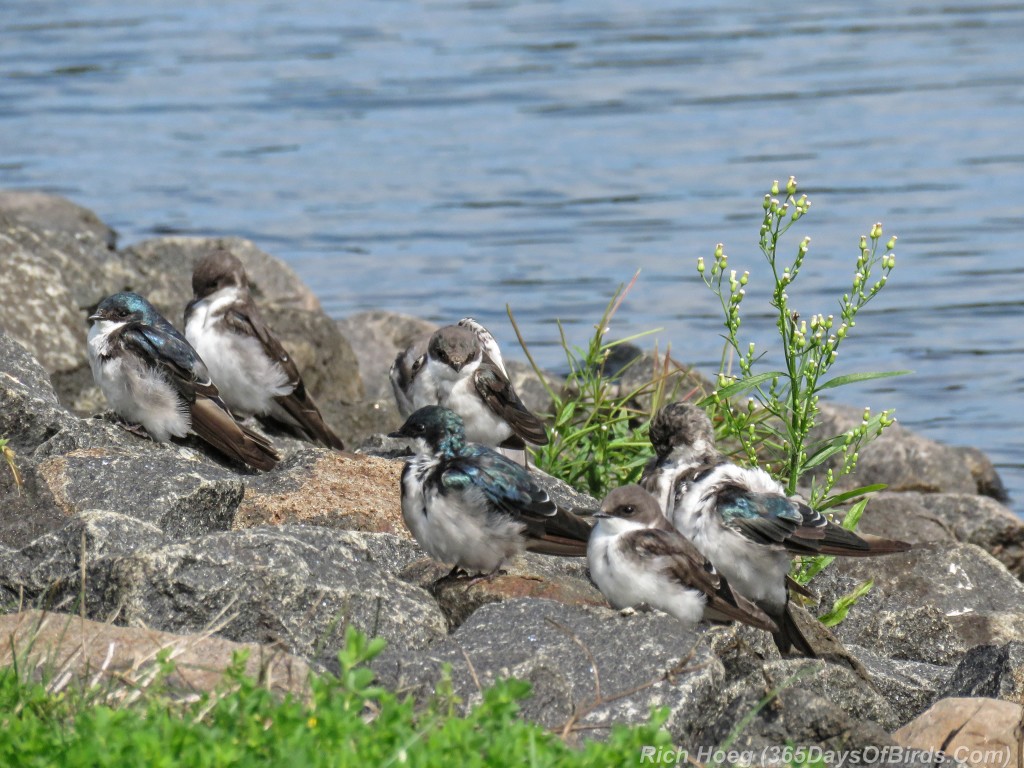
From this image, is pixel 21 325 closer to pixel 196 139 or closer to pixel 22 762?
pixel 22 762

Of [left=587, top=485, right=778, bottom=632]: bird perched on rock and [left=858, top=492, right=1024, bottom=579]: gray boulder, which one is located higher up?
[left=587, top=485, right=778, bottom=632]: bird perched on rock

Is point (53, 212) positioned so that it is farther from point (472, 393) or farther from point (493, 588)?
point (493, 588)

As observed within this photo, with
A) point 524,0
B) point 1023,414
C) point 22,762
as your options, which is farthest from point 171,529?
point 524,0

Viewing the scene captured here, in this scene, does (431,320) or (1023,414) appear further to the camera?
(431,320)

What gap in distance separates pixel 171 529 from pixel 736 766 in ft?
9.63

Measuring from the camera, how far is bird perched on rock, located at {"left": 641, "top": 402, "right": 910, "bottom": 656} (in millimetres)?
7223

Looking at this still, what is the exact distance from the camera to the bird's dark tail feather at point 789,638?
7164mm

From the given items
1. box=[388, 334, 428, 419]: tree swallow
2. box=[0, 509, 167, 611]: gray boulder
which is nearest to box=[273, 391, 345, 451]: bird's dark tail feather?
box=[388, 334, 428, 419]: tree swallow

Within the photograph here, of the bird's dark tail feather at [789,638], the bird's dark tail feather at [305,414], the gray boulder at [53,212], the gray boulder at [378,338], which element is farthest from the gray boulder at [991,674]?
the gray boulder at [53,212]

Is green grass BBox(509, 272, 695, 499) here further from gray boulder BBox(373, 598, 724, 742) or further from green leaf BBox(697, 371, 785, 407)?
gray boulder BBox(373, 598, 724, 742)

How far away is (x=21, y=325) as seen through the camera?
1212cm

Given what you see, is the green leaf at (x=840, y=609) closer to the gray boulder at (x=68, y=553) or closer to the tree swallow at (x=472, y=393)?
the tree swallow at (x=472, y=393)

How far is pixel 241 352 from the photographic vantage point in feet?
34.1

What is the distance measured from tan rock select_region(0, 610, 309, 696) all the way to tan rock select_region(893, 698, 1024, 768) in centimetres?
226
